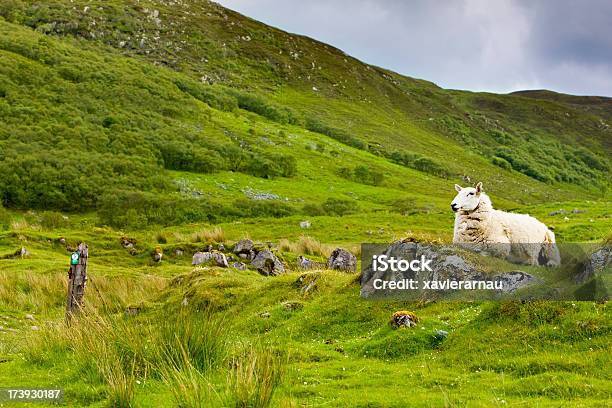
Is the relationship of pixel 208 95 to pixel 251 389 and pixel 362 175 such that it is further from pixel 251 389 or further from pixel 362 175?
pixel 251 389

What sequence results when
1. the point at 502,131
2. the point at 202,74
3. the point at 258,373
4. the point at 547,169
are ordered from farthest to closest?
the point at 502,131 < the point at 547,169 < the point at 202,74 < the point at 258,373

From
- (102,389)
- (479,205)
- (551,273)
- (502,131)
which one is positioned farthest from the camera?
(502,131)

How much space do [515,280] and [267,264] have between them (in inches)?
629

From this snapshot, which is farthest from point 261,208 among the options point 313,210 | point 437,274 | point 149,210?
point 437,274

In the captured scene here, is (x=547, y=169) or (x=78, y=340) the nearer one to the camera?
(x=78, y=340)

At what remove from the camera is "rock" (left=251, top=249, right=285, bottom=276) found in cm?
2553

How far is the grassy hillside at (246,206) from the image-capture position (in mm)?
8688

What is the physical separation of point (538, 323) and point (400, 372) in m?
2.55

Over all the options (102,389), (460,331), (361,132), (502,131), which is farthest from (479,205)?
(502,131)

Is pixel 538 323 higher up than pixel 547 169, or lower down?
lower down

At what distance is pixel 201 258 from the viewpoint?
2761 cm

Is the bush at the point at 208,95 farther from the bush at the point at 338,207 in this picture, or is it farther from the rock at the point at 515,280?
the rock at the point at 515,280

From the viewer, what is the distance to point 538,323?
970cm

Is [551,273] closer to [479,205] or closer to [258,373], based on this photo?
[479,205]
